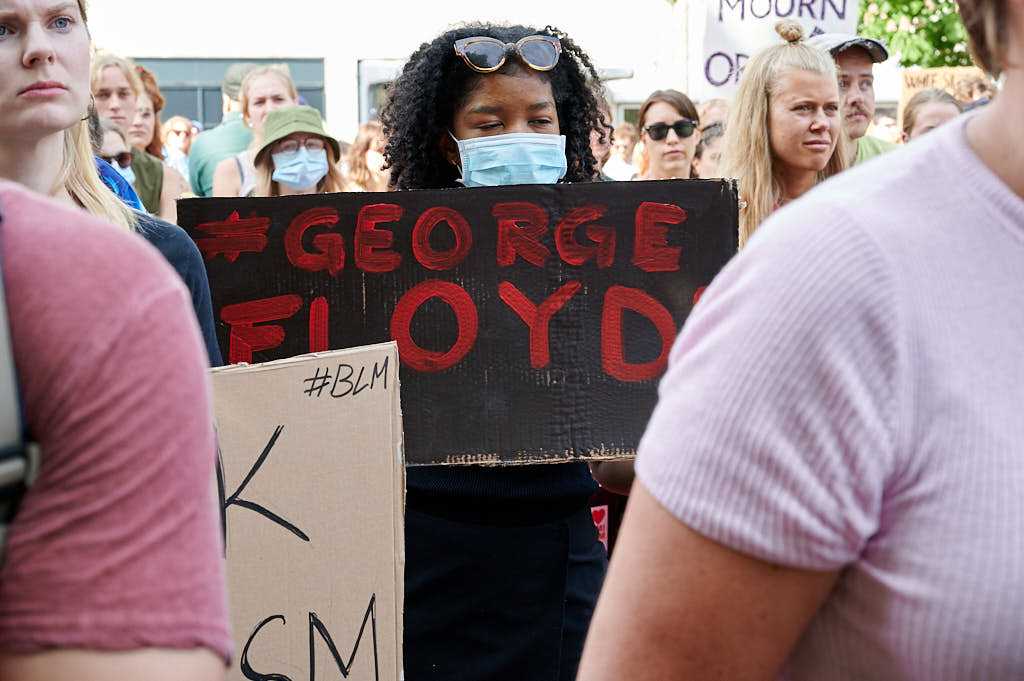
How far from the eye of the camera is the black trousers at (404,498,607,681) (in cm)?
256

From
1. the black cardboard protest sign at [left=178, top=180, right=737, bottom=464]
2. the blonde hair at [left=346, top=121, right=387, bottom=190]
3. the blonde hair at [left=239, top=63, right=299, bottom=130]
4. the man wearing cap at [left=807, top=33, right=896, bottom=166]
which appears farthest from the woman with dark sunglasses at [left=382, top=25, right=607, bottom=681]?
the blonde hair at [left=346, top=121, right=387, bottom=190]

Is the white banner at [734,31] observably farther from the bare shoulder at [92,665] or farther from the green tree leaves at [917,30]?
the green tree leaves at [917,30]

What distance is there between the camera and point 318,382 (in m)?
2.25

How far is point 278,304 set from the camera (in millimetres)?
2623

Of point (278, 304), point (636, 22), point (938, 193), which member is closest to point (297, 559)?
point (278, 304)

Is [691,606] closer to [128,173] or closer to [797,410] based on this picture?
[797,410]

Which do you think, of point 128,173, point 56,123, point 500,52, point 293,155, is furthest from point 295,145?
point 56,123

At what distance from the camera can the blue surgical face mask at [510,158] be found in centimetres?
297

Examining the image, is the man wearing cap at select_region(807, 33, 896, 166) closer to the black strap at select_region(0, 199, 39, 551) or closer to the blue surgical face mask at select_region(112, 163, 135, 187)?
the blue surgical face mask at select_region(112, 163, 135, 187)

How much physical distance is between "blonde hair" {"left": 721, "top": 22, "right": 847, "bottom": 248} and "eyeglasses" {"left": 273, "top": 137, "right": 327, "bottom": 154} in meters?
2.10

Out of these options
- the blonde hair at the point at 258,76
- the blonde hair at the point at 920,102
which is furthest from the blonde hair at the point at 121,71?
the blonde hair at the point at 920,102

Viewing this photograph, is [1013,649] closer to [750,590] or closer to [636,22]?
[750,590]

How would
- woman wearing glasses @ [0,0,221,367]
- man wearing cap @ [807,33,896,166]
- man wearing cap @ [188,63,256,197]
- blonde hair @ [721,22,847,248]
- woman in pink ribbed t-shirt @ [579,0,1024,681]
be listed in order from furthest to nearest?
man wearing cap @ [188,63,256,197], man wearing cap @ [807,33,896,166], blonde hair @ [721,22,847,248], woman wearing glasses @ [0,0,221,367], woman in pink ribbed t-shirt @ [579,0,1024,681]

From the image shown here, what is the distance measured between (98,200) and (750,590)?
1.72 metres
